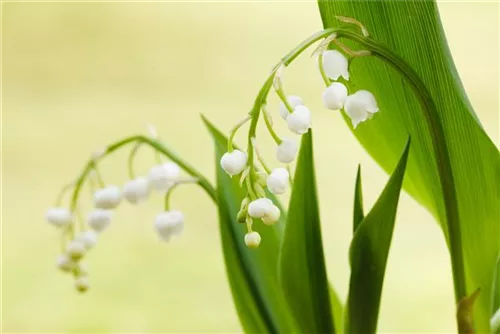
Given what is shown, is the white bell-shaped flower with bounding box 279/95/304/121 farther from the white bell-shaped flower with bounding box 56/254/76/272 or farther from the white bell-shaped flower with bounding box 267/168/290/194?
the white bell-shaped flower with bounding box 56/254/76/272

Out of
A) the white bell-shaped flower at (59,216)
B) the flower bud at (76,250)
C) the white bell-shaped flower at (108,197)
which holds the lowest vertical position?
the flower bud at (76,250)

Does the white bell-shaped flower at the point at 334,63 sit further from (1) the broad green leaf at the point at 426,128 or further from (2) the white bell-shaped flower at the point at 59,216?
(2) the white bell-shaped flower at the point at 59,216

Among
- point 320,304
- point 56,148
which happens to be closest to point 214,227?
point 56,148

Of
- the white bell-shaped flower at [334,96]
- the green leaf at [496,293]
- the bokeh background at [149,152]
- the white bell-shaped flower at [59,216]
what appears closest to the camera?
the white bell-shaped flower at [334,96]

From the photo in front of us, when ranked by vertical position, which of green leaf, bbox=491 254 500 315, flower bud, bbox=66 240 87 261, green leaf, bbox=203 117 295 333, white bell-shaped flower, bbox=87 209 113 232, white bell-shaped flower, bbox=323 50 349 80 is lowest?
green leaf, bbox=491 254 500 315

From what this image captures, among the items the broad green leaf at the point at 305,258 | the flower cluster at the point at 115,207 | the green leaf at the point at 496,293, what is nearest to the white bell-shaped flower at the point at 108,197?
the flower cluster at the point at 115,207

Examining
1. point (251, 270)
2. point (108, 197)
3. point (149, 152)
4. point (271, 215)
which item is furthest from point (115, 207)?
point (149, 152)

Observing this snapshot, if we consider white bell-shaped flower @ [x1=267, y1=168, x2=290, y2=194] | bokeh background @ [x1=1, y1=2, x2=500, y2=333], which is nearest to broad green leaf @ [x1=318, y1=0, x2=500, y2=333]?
white bell-shaped flower @ [x1=267, y1=168, x2=290, y2=194]
